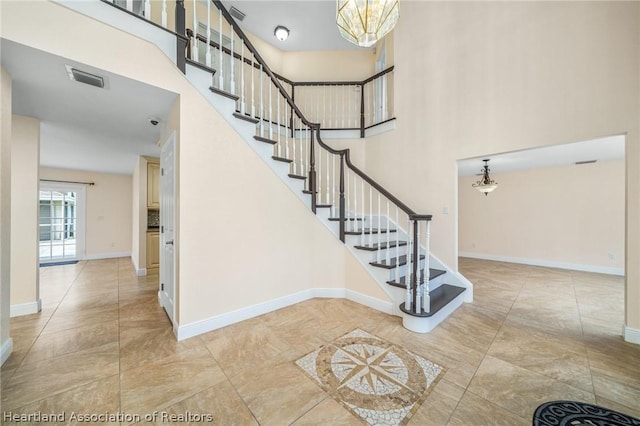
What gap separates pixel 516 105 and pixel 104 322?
536cm

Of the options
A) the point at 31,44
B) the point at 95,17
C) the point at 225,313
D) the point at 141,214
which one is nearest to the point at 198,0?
the point at 95,17

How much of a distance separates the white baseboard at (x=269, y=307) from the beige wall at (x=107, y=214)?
20.5 ft

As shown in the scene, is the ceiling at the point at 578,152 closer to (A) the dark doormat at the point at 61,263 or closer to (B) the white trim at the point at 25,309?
(B) the white trim at the point at 25,309

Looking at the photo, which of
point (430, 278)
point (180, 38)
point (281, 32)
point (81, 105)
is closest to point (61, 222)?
point (81, 105)

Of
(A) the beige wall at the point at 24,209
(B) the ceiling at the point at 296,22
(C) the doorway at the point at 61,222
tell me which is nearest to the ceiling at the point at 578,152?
(B) the ceiling at the point at 296,22

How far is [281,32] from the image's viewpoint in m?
4.52

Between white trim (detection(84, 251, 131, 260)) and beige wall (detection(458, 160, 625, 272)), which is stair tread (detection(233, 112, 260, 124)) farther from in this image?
white trim (detection(84, 251, 131, 260))

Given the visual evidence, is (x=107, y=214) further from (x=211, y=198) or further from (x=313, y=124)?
(x=313, y=124)

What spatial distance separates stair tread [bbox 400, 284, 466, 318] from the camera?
2.39 metres

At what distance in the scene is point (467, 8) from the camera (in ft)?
10.4

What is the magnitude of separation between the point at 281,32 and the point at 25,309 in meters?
5.65

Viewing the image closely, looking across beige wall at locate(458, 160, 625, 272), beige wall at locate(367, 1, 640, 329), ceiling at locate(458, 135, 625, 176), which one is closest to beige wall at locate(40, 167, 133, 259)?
beige wall at locate(367, 1, 640, 329)

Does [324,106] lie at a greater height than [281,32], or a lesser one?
lesser

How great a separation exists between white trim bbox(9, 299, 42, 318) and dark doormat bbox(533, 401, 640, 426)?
15.9 feet
